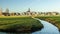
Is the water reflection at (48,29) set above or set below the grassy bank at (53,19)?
below

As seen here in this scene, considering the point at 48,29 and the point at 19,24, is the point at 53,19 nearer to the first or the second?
the point at 48,29

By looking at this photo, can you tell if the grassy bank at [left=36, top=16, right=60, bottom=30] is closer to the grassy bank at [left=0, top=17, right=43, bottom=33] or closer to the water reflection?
the water reflection

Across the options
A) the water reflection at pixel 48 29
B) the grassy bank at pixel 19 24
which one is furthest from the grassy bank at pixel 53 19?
the grassy bank at pixel 19 24

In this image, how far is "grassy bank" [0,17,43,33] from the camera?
5891 millimetres

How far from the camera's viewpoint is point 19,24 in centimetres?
594

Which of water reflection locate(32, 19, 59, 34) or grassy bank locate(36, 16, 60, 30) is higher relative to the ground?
grassy bank locate(36, 16, 60, 30)

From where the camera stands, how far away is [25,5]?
6.05 meters

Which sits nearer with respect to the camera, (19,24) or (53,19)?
(19,24)

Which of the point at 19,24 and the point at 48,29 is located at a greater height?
the point at 19,24

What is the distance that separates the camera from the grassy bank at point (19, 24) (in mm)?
5891

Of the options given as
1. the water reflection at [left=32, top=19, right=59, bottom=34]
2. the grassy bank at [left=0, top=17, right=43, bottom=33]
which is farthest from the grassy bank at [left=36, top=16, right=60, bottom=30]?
the grassy bank at [left=0, top=17, right=43, bottom=33]

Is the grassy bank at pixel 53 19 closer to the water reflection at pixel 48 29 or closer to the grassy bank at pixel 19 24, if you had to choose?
the water reflection at pixel 48 29

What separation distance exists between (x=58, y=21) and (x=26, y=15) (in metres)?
0.82

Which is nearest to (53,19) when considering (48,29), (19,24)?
(48,29)
